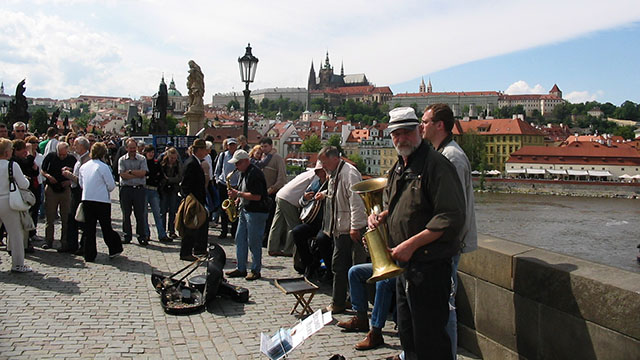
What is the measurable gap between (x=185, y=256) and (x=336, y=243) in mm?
3378

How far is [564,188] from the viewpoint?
81250mm

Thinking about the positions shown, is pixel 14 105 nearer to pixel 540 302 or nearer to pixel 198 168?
pixel 198 168

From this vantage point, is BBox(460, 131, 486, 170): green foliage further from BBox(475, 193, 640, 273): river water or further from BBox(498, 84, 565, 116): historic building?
BBox(498, 84, 565, 116): historic building

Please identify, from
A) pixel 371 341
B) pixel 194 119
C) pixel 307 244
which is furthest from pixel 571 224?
pixel 371 341

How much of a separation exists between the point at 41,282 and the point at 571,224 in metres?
50.9

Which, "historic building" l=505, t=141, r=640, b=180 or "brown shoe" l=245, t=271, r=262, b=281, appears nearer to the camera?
"brown shoe" l=245, t=271, r=262, b=281

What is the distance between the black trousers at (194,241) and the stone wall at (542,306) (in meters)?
4.75

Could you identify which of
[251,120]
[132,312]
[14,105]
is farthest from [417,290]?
[251,120]

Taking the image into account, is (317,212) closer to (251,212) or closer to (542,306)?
(251,212)

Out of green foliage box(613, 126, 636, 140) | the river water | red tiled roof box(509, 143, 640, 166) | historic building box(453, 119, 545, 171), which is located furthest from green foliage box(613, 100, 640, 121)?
the river water

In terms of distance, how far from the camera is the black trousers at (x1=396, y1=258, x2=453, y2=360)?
352 centimetres

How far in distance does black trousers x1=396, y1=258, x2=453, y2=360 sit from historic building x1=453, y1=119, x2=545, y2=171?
108435 mm

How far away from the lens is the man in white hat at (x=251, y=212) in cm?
721

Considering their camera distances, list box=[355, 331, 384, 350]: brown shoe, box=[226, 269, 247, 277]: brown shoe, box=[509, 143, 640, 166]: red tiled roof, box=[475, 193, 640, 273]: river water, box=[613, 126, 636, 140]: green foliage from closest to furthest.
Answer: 1. box=[355, 331, 384, 350]: brown shoe
2. box=[226, 269, 247, 277]: brown shoe
3. box=[475, 193, 640, 273]: river water
4. box=[509, 143, 640, 166]: red tiled roof
5. box=[613, 126, 636, 140]: green foliage
